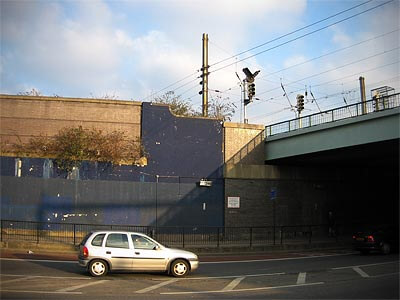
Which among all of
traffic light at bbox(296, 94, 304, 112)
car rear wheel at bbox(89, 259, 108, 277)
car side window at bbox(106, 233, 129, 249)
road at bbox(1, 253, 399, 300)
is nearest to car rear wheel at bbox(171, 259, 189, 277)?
road at bbox(1, 253, 399, 300)

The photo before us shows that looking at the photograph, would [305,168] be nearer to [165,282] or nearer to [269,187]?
[269,187]

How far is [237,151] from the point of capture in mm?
29656

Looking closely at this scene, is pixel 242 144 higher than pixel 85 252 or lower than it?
higher

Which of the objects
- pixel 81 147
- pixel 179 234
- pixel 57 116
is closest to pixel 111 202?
pixel 81 147

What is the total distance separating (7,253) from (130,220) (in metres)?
8.48

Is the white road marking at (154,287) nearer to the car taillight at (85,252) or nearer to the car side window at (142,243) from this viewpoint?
the car side window at (142,243)

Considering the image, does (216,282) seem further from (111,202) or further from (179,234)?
(111,202)

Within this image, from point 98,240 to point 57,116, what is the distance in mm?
15151

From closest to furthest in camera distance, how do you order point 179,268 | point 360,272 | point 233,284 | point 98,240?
point 233,284
point 98,240
point 179,268
point 360,272

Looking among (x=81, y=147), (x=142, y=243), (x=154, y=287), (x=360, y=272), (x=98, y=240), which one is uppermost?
(x=81, y=147)

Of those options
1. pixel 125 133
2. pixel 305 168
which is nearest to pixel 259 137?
pixel 305 168

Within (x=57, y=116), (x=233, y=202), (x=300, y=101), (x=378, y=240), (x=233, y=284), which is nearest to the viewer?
(x=233, y=284)

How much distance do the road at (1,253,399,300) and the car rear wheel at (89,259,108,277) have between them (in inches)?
9.3

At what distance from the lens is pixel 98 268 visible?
13.4 m
